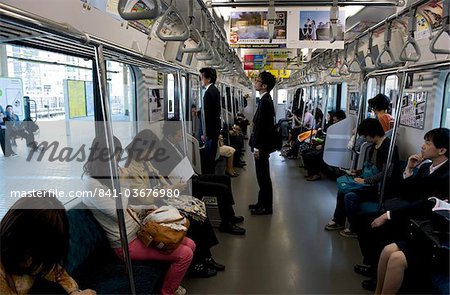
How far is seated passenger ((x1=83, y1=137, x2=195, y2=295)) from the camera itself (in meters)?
2.52

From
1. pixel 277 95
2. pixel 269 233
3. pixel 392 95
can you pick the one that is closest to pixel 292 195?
pixel 269 233

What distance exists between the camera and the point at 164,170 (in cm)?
405

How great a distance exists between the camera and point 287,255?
12.7 ft

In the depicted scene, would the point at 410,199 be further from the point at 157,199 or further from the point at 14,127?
the point at 14,127

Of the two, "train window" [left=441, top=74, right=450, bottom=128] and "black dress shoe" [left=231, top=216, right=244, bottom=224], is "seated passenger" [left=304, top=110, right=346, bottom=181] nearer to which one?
"black dress shoe" [left=231, top=216, right=244, bottom=224]

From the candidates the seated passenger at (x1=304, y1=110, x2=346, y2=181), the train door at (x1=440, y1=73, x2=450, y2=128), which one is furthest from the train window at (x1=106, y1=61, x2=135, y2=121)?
the train door at (x1=440, y1=73, x2=450, y2=128)

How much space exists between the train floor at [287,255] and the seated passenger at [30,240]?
1610mm

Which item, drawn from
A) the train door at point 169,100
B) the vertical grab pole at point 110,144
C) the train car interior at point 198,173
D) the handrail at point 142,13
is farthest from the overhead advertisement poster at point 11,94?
the vertical grab pole at point 110,144

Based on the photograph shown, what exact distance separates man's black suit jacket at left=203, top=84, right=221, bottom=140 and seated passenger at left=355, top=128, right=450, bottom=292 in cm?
296

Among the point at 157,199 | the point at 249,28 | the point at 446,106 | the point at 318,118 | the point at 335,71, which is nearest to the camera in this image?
the point at 157,199

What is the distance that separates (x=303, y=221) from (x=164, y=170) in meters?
2.04

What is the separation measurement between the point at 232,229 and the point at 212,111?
2.05m

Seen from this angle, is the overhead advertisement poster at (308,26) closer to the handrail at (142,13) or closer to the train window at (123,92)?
the train window at (123,92)

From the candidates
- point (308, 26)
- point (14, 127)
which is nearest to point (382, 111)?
point (308, 26)
